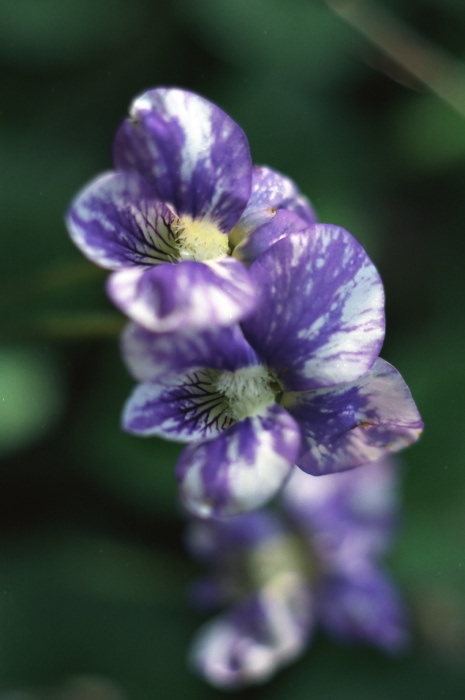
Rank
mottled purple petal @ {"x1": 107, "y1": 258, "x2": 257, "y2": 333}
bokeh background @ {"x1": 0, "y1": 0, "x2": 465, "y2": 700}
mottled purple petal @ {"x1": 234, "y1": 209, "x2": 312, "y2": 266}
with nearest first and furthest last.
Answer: mottled purple petal @ {"x1": 107, "y1": 258, "x2": 257, "y2": 333} → mottled purple petal @ {"x1": 234, "y1": 209, "x2": 312, "y2": 266} → bokeh background @ {"x1": 0, "y1": 0, "x2": 465, "y2": 700}

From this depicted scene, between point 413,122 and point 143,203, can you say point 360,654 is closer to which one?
point 413,122

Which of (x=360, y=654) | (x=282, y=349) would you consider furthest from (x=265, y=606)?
(x=282, y=349)

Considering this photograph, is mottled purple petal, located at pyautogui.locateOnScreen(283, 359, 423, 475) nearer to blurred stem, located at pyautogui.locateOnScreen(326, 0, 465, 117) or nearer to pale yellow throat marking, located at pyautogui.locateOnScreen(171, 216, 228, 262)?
pale yellow throat marking, located at pyautogui.locateOnScreen(171, 216, 228, 262)

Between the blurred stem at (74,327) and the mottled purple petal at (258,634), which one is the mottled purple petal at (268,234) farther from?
the mottled purple petal at (258,634)

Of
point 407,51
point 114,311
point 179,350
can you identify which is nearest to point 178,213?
point 179,350

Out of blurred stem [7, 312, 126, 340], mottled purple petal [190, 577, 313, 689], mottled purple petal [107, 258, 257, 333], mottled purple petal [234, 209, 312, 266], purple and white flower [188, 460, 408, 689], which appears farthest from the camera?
purple and white flower [188, 460, 408, 689]

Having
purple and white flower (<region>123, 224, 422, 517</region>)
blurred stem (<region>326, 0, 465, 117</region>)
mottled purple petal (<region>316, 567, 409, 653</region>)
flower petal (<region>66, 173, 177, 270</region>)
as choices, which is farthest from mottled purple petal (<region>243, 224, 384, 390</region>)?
blurred stem (<region>326, 0, 465, 117</region>)
